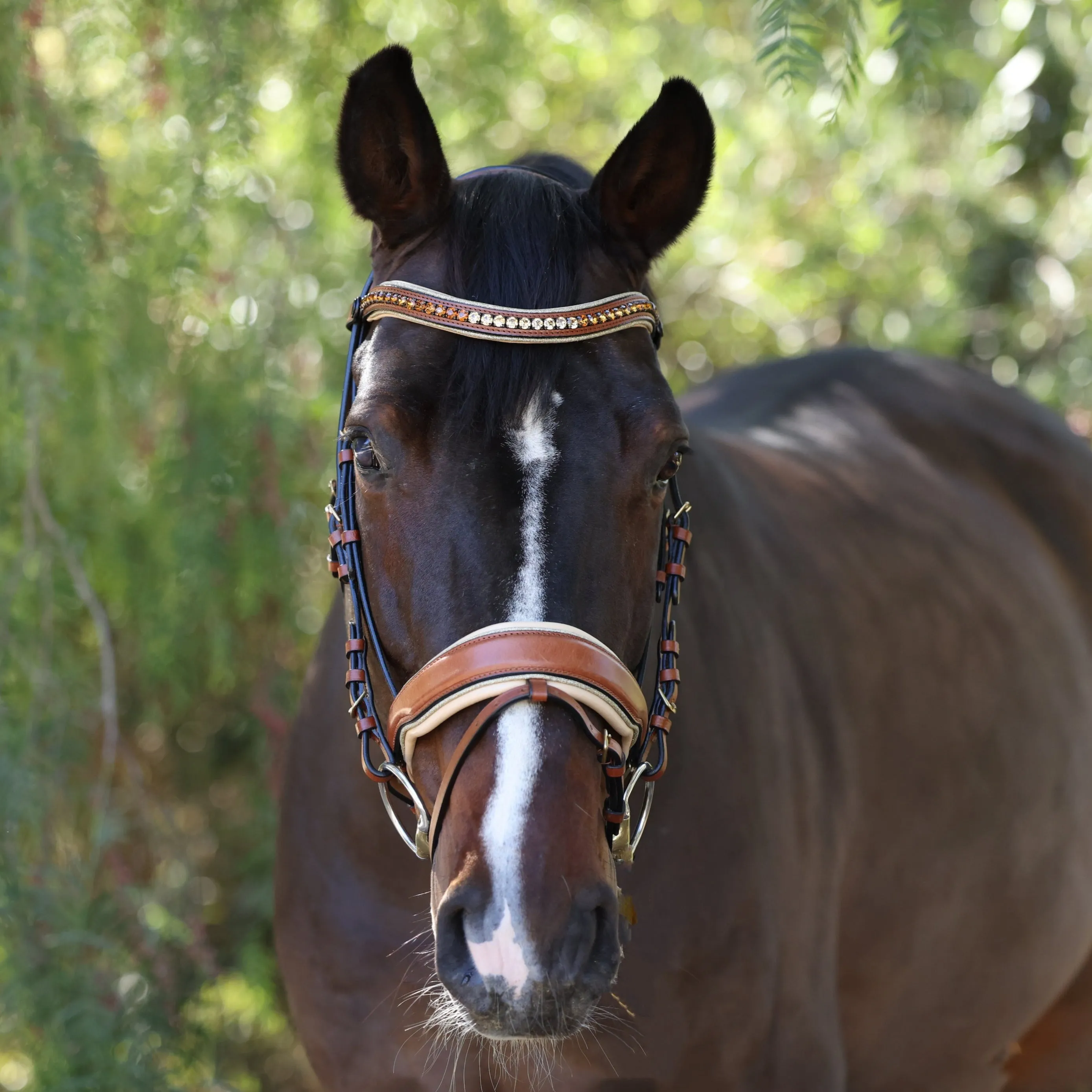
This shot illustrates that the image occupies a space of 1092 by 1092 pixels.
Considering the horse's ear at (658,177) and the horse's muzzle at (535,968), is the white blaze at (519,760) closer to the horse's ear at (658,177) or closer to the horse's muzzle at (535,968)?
the horse's muzzle at (535,968)

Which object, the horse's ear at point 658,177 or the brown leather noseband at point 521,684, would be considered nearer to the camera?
the brown leather noseband at point 521,684

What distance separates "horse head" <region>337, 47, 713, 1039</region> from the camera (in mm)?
1324

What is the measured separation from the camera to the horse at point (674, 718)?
4.74 ft

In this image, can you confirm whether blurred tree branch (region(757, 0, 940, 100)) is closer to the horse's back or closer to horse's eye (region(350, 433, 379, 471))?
the horse's back

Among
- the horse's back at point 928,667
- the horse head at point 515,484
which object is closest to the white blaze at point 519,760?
the horse head at point 515,484

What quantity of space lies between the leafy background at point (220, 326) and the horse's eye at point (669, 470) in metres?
0.76

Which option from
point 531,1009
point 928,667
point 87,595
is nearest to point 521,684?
point 531,1009

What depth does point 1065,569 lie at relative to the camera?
10.6 ft

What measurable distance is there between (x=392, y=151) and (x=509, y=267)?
0.28 m

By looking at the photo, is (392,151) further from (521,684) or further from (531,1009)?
(531,1009)

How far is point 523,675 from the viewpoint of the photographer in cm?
138

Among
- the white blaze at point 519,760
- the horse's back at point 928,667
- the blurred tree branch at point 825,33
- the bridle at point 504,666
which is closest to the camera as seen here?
the white blaze at point 519,760

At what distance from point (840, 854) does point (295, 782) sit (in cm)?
102

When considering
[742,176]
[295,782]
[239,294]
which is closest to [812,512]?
[295,782]
